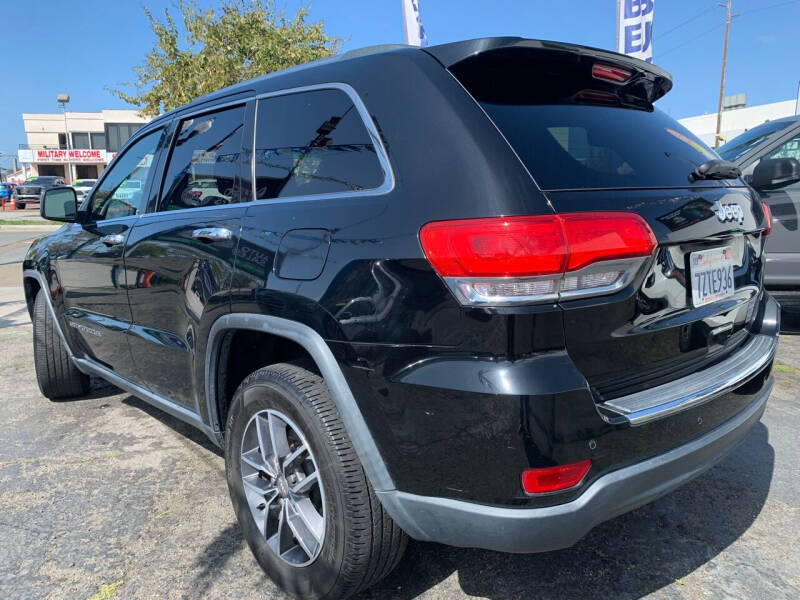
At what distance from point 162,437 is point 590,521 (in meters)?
2.79

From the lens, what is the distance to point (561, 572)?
2240mm

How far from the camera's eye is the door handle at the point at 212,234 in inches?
91.3

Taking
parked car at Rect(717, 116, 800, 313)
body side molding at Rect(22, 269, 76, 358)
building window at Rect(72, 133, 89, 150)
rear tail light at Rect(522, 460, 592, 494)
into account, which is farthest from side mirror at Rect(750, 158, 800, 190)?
building window at Rect(72, 133, 89, 150)

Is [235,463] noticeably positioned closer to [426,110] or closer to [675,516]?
[426,110]

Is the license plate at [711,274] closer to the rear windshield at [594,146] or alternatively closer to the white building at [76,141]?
the rear windshield at [594,146]

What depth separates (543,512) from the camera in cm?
157

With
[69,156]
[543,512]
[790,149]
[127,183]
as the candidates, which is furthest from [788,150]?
[69,156]

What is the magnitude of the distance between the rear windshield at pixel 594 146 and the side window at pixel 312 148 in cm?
44

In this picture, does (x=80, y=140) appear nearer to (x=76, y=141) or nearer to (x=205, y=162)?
(x=76, y=141)

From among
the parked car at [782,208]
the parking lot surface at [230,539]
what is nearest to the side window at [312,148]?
the parking lot surface at [230,539]

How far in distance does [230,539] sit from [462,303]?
1618 millimetres

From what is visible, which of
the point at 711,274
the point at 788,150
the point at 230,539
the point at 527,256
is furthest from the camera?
the point at 788,150

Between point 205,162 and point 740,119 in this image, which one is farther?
point 740,119

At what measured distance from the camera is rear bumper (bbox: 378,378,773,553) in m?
1.58
